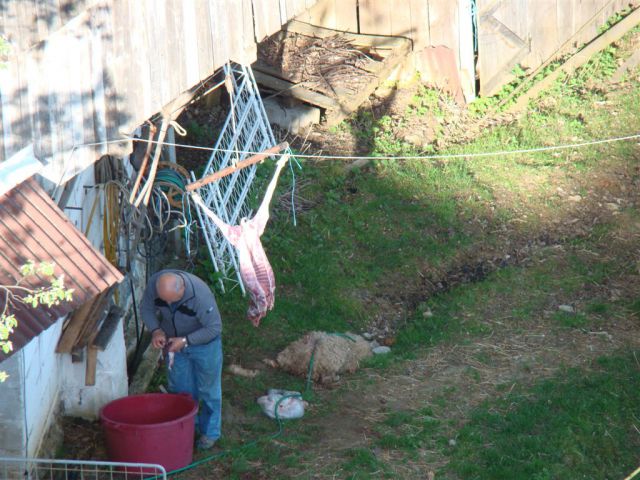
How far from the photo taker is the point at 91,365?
7336 mm

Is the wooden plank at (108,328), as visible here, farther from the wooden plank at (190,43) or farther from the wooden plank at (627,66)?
the wooden plank at (627,66)

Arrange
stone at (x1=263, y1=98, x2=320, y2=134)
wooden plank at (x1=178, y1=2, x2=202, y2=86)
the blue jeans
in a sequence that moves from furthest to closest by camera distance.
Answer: stone at (x1=263, y1=98, x2=320, y2=134) → the blue jeans → wooden plank at (x1=178, y1=2, x2=202, y2=86)

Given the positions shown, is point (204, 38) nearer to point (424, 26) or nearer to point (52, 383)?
point (52, 383)

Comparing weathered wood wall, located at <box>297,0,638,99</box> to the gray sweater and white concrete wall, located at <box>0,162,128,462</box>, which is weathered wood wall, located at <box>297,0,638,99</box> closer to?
white concrete wall, located at <box>0,162,128,462</box>

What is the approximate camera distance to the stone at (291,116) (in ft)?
41.0

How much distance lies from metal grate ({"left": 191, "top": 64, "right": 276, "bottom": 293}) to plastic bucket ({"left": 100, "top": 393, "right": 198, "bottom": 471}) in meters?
2.52

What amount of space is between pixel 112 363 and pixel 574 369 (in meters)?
4.10

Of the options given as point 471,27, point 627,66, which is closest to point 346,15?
point 471,27

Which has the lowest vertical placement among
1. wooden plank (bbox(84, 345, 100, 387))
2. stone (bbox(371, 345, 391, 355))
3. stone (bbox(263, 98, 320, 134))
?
stone (bbox(371, 345, 391, 355))

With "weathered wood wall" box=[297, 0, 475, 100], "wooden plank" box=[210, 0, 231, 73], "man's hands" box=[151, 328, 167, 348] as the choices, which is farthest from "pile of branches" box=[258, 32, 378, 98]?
"man's hands" box=[151, 328, 167, 348]

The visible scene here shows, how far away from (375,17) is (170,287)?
7.36 m

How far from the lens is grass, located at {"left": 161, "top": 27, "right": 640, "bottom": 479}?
7.38 metres

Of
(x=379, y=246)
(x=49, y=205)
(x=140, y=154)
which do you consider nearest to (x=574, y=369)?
(x=379, y=246)

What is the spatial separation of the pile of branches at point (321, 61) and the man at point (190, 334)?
5805 mm
